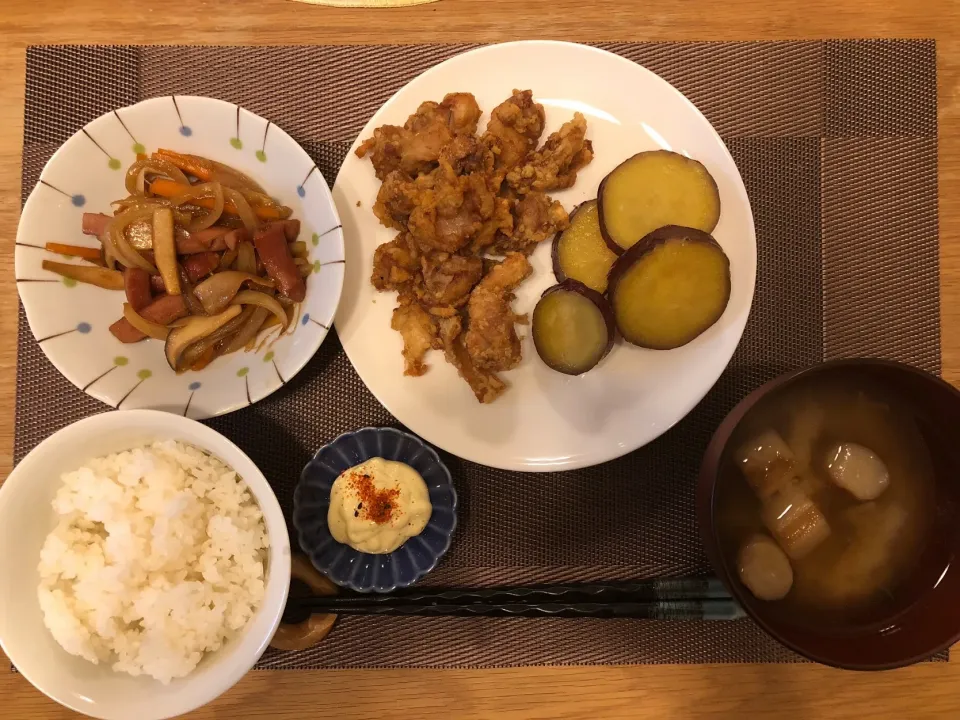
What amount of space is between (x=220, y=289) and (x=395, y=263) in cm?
52

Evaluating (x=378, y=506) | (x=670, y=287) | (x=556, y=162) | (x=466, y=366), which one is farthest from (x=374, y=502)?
(x=556, y=162)

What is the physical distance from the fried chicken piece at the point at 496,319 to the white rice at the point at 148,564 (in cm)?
82

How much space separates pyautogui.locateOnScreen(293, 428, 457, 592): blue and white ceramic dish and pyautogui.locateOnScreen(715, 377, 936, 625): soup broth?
0.83 m

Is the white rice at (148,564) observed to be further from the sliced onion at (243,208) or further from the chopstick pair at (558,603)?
the sliced onion at (243,208)

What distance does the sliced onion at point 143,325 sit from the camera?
73.3 inches

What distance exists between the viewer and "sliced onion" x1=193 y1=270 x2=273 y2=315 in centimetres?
187

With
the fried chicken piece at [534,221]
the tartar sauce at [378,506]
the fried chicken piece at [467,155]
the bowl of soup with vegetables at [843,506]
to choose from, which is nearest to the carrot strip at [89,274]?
the tartar sauce at [378,506]

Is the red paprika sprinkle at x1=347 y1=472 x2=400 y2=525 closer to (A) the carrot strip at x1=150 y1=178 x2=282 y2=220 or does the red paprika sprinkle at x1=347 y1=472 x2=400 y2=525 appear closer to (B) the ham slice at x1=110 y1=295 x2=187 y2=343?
(B) the ham slice at x1=110 y1=295 x2=187 y2=343

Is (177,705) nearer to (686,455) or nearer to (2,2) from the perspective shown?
(686,455)

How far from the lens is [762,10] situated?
2.23 metres

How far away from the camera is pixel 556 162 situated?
6.34 ft

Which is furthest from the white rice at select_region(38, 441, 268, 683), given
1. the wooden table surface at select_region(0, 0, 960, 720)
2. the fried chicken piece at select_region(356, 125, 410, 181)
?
the fried chicken piece at select_region(356, 125, 410, 181)

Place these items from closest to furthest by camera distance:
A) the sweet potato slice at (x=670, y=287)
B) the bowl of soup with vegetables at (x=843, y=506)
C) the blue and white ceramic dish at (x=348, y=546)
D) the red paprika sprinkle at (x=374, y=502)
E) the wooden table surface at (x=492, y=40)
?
the bowl of soup with vegetables at (x=843, y=506) < the sweet potato slice at (x=670, y=287) < the red paprika sprinkle at (x=374, y=502) < the blue and white ceramic dish at (x=348, y=546) < the wooden table surface at (x=492, y=40)

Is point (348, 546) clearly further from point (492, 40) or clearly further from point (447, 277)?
point (492, 40)
